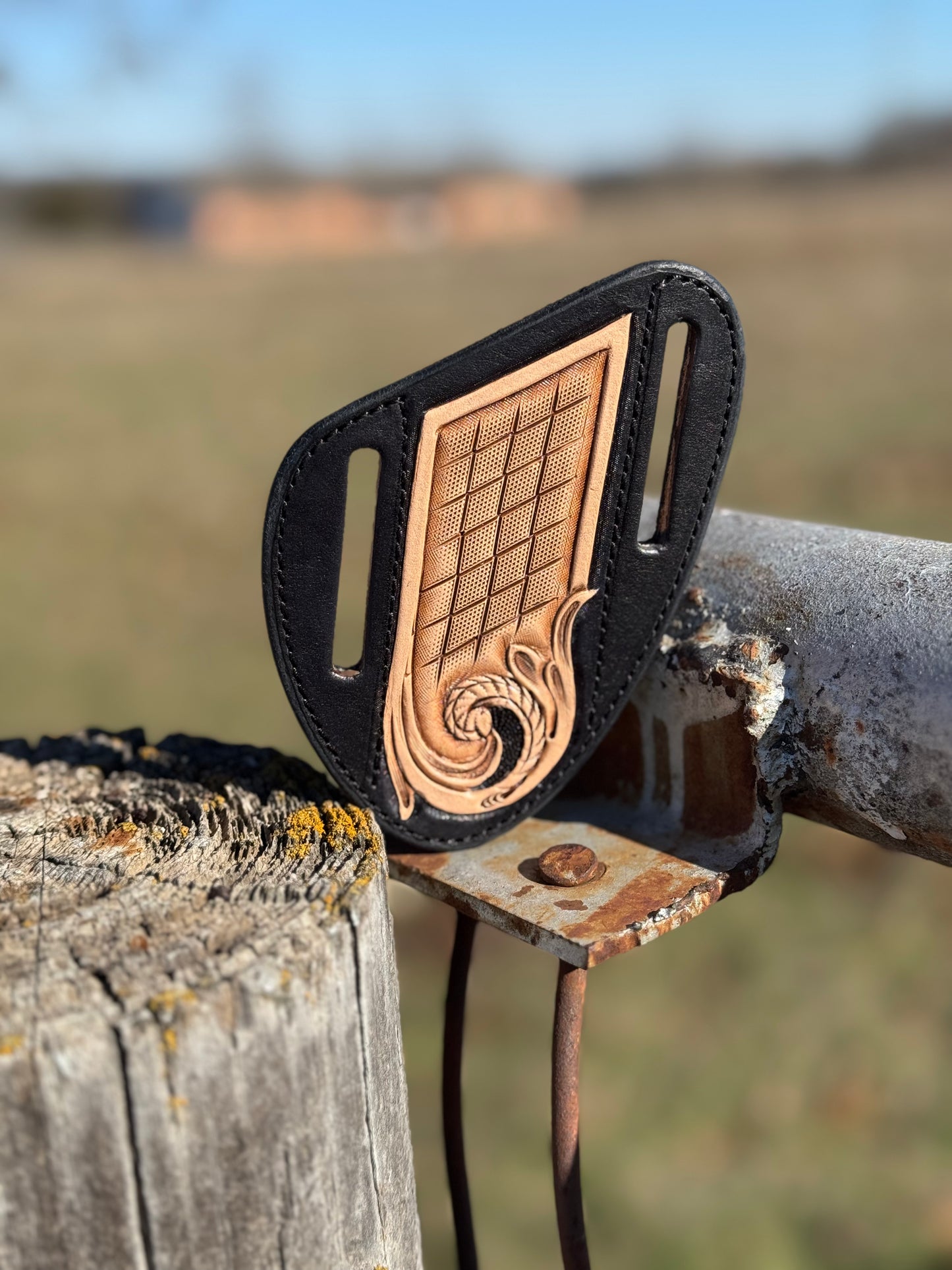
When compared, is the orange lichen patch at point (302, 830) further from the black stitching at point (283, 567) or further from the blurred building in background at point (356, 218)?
the blurred building in background at point (356, 218)

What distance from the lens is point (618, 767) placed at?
1.52 m

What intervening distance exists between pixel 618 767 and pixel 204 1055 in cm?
74

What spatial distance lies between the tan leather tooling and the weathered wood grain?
19cm

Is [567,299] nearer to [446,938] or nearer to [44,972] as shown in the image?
[44,972]

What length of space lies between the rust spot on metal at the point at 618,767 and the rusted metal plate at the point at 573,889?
0.08 m

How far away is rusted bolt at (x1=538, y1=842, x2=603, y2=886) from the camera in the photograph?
4.22 feet

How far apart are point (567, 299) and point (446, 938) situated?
3.20 m

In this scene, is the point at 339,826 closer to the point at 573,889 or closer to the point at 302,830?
the point at 302,830

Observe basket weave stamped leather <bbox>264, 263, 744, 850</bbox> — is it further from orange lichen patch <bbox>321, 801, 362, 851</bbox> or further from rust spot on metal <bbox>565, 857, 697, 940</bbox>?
rust spot on metal <bbox>565, 857, 697, 940</bbox>

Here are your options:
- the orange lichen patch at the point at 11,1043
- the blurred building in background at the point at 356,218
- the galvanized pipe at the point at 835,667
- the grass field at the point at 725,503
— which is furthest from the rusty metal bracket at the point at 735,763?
the blurred building in background at the point at 356,218

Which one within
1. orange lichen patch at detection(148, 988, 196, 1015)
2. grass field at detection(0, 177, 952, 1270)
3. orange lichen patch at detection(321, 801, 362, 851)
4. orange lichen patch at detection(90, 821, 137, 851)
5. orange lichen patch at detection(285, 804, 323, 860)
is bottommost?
grass field at detection(0, 177, 952, 1270)

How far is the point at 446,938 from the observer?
4.05m

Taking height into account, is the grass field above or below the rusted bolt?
below

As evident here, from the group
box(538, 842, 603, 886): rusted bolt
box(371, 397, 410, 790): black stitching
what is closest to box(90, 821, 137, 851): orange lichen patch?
box(371, 397, 410, 790): black stitching
